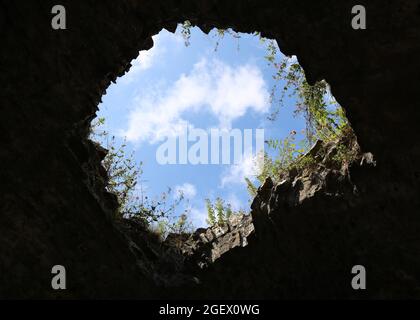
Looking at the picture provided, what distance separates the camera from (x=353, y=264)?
6.17 metres

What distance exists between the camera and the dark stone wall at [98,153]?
5.12 meters

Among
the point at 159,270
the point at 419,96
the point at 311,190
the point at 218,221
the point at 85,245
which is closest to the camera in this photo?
the point at 419,96

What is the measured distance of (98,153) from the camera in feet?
22.6

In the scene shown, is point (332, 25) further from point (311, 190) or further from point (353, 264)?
point (353, 264)

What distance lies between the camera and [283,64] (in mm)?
6648

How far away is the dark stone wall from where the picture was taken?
512 cm

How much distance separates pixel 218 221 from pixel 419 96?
404cm

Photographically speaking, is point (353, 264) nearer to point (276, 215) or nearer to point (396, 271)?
point (396, 271)

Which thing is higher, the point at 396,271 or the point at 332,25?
the point at 332,25

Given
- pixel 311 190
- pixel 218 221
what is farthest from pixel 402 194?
pixel 218 221

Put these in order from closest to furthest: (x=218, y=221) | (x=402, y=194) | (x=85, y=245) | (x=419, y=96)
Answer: (x=419, y=96), (x=402, y=194), (x=85, y=245), (x=218, y=221)

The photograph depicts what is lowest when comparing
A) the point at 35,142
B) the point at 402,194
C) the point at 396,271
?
the point at 396,271
